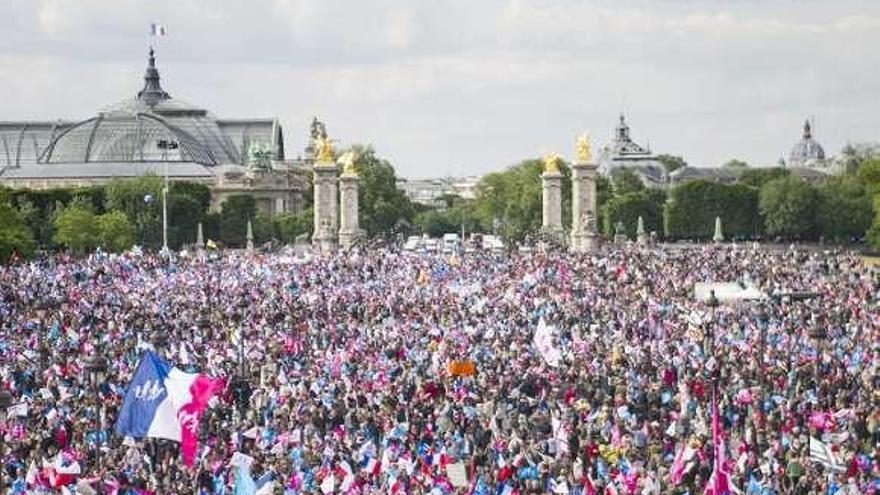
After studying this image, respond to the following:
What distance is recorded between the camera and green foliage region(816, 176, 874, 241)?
134 m

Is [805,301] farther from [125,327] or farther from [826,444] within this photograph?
[826,444]

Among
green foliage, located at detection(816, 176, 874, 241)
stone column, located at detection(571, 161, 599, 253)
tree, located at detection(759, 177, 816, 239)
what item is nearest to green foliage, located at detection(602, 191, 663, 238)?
tree, located at detection(759, 177, 816, 239)

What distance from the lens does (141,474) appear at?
1145 inches

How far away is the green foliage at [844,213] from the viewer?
5281 inches

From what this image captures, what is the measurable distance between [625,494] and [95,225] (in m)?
98.7

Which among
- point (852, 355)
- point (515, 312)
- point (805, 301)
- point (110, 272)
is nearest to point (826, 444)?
point (852, 355)

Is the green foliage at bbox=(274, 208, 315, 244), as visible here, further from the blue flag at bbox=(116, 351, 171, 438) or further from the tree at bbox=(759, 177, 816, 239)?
the blue flag at bbox=(116, 351, 171, 438)

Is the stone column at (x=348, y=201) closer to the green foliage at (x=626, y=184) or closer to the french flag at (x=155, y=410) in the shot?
the green foliage at (x=626, y=184)

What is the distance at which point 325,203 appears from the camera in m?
107

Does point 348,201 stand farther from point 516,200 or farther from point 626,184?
point 626,184

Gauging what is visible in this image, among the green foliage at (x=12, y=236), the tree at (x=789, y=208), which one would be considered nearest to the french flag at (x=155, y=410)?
the green foliage at (x=12, y=236)

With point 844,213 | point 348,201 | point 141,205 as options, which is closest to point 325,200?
point 348,201

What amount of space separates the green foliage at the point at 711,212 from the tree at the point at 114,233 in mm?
37757

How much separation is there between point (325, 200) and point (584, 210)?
13211mm
